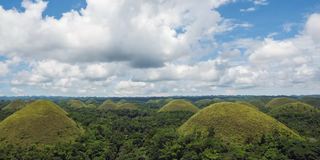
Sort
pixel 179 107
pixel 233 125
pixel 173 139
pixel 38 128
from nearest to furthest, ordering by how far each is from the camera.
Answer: pixel 173 139
pixel 233 125
pixel 38 128
pixel 179 107

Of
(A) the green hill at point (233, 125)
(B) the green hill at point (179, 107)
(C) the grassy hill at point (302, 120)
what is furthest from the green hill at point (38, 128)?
(B) the green hill at point (179, 107)

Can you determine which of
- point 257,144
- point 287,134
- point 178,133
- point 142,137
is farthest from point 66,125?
point 287,134

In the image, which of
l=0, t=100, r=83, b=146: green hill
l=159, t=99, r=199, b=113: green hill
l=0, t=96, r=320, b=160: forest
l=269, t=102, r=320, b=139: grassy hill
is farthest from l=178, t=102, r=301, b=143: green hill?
l=159, t=99, r=199, b=113: green hill

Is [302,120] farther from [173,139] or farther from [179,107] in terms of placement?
[179,107]

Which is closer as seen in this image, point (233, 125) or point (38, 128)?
point (233, 125)

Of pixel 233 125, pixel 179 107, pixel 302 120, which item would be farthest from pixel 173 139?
pixel 179 107

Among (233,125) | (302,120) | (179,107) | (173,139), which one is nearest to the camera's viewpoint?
(173,139)

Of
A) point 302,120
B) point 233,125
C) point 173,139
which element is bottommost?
point 173,139
